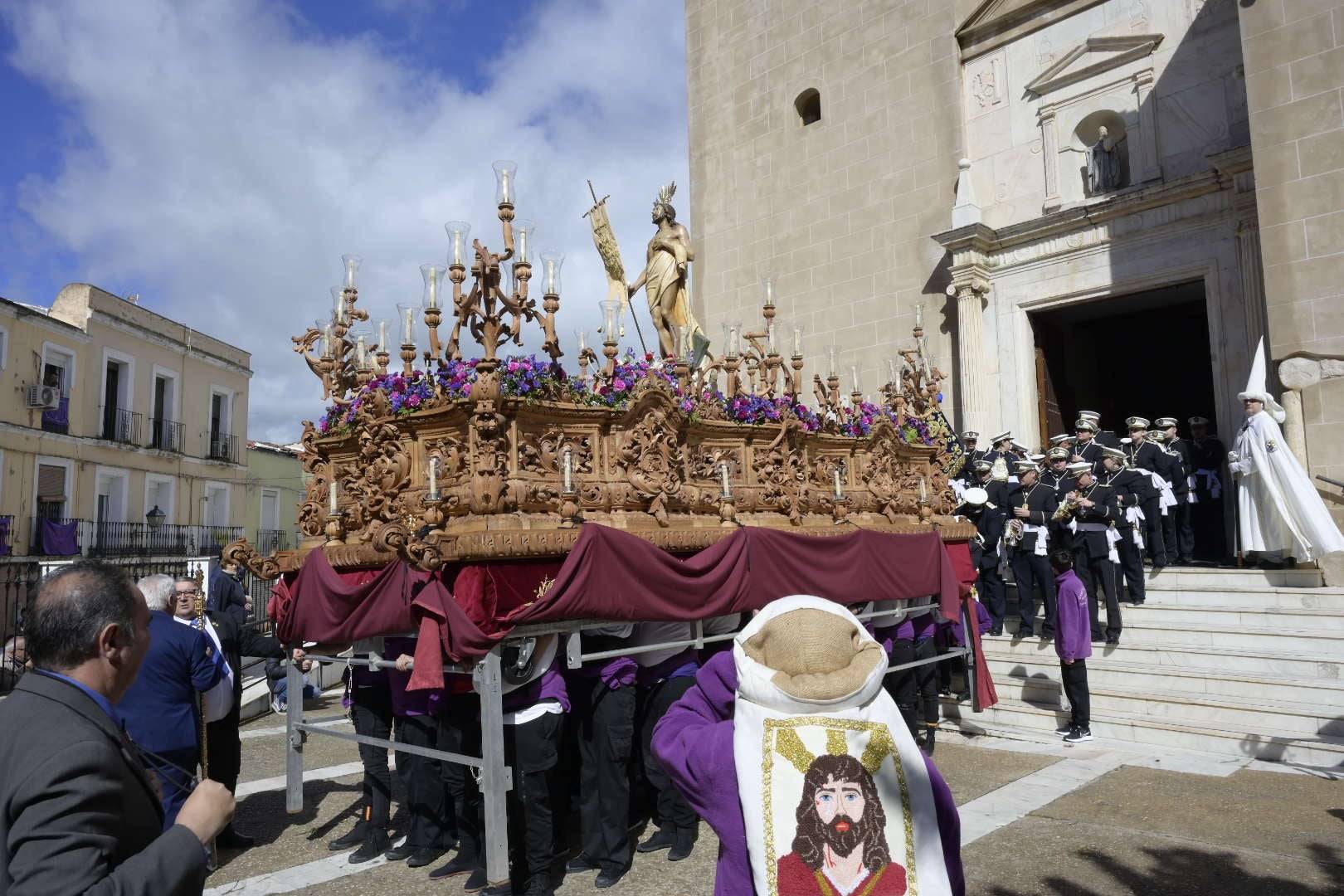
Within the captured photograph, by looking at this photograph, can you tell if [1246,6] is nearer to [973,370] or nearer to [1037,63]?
[1037,63]

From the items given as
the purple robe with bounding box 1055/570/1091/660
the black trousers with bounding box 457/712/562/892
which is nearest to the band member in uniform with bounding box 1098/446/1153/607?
the purple robe with bounding box 1055/570/1091/660

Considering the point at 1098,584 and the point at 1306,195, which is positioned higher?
the point at 1306,195

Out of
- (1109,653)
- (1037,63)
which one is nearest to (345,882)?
(1109,653)

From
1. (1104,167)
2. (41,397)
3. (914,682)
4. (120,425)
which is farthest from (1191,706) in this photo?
(120,425)

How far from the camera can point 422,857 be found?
6.33 m

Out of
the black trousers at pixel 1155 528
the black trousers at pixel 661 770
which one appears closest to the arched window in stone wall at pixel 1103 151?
the black trousers at pixel 1155 528

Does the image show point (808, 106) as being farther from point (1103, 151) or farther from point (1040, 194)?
point (1103, 151)

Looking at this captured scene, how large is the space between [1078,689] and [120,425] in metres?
25.7

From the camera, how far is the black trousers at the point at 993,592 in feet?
38.7

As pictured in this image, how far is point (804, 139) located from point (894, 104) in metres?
2.26

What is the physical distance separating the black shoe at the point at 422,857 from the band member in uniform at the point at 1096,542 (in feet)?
25.0

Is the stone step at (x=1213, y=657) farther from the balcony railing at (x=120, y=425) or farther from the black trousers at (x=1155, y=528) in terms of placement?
the balcony railing at (x=120, y=425)

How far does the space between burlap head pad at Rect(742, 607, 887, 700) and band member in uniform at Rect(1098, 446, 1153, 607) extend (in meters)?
10.0

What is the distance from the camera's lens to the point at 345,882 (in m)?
5.96
